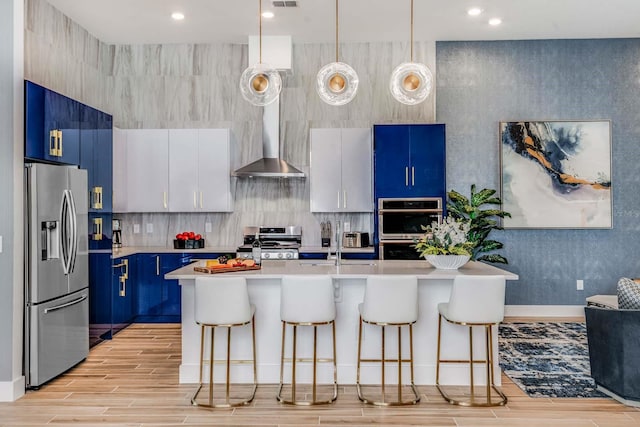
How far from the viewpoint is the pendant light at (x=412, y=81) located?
3975mm

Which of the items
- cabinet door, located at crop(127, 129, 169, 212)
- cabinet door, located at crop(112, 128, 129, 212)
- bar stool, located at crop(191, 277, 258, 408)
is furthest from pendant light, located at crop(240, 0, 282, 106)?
cabinet door, located at crop(112, 128, 129, 212)

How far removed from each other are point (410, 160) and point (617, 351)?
2.96 meters

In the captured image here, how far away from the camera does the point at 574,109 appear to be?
20.4 ft

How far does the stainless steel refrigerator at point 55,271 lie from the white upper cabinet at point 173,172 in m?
1.67

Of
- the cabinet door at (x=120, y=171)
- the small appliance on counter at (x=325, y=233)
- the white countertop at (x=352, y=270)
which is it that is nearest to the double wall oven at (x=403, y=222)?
the small appliance on counter at (x=325, y=233)

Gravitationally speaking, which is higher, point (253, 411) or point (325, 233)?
point (325, 233)

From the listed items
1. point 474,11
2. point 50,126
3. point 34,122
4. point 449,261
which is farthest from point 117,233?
point 474,11

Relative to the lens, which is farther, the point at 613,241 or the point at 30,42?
the point at 613,241

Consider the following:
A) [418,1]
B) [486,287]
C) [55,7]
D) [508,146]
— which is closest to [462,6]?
[418,1]

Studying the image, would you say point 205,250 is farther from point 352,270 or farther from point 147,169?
point 352,270

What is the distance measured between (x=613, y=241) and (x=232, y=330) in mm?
4802

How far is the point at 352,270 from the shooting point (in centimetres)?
389

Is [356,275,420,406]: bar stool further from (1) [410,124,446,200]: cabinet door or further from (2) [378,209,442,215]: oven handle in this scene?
(1) [410,124,446,200]: cabinet door

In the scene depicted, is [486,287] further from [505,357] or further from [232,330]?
[232,330]
